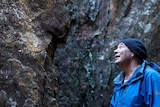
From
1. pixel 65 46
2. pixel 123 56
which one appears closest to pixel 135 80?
Answer: pixel 123 56

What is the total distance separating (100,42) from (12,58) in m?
4.86

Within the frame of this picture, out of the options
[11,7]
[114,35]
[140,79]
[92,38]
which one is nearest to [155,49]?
[114,35]

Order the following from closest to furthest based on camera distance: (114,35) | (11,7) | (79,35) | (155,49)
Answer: (11,7)
(155,49)
(114,35)
(79,35)

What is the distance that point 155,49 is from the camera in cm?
761

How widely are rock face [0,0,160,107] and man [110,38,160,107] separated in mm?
903

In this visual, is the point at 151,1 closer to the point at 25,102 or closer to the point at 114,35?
the point at 114,35

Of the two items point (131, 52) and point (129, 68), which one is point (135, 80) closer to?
point (129, 68)

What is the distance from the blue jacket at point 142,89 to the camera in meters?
3.55

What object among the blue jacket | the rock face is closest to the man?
the blue jacket

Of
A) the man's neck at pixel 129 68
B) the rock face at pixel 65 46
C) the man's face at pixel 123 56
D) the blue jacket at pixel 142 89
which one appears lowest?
the blue jacket at pixel 142 89

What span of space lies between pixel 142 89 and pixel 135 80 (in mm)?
→ 164

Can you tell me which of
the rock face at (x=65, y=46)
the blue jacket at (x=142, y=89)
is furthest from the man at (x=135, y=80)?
the rock face at (x=65, y=46)

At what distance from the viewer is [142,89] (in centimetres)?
364

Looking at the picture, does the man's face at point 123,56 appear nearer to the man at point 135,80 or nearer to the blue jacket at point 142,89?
the man at point 135,80
